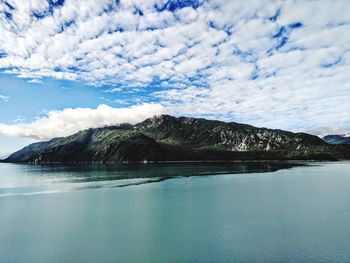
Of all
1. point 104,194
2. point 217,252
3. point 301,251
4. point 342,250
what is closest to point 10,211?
point 104,194

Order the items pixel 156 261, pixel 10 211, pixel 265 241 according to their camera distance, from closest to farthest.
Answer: pixel 156 261 → pixel 265 241 → pixel 10 211

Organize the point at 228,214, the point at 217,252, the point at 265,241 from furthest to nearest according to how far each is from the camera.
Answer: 1. the point at 228,214
2. the point at 265,241
3. the point at 217,252

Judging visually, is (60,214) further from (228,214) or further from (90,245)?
(228,214)

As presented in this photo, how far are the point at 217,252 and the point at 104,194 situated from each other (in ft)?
181

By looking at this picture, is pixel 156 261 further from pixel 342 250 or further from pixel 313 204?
pixel 313 204

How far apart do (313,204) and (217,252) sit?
36541 millimetres

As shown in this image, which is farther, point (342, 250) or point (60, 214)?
point (60, 214)

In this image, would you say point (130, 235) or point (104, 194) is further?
point (104, 194)

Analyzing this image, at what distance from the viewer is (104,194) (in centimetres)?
8381

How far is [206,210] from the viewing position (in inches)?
2261

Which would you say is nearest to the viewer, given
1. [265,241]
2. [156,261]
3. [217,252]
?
[156,261]

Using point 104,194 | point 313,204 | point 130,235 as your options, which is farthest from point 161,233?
point 104,194

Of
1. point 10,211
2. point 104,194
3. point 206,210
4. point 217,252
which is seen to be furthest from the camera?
point 104,194

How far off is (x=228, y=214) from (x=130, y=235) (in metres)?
19.1
